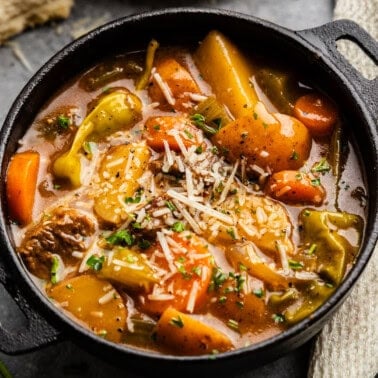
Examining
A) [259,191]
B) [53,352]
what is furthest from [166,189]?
[53,352]

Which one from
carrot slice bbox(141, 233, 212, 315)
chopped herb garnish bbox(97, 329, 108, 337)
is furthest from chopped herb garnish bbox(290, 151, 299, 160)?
chopped herb garnish bbox(97, 329, 108, 337)

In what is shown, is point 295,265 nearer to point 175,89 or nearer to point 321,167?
point 321,167

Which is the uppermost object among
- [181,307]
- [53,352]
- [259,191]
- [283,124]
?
[283,124]

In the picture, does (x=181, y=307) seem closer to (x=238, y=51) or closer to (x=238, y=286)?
(x=238, y=286)

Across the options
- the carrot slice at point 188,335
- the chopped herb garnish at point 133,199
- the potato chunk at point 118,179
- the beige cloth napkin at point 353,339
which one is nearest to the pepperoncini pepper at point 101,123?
the potato chunk at point 118,179

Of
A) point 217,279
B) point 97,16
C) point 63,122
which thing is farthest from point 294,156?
point 97,16
